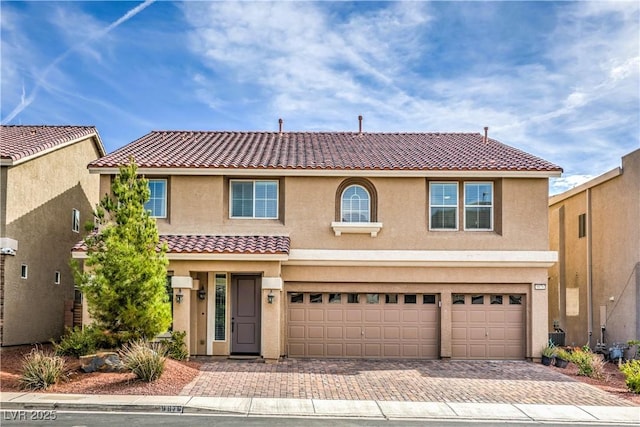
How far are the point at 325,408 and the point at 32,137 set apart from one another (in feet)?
48.6

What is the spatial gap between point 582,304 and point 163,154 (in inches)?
608

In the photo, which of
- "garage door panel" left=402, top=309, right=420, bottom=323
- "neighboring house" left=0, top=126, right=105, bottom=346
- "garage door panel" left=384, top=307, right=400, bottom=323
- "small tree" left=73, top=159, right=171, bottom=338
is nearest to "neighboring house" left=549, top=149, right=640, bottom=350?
"garage door panel" left=402, top=309, right=420, bottom=323

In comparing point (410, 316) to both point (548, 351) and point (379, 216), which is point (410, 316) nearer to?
point (379, 216)

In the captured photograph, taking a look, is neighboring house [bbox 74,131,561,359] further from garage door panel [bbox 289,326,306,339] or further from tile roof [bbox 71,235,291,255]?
tile roof [bbox 71,235,291,255]

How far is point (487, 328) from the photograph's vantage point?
19531 millimetres

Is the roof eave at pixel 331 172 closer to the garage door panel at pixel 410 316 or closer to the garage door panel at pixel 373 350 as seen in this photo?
the garage door panel at pixel 410 316

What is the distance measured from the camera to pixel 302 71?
18344mm

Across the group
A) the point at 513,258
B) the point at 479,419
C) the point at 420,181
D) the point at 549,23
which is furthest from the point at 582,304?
the point at 479,419

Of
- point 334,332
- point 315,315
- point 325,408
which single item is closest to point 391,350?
point 334,332

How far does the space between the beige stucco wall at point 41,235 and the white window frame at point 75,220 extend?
7.1 inches

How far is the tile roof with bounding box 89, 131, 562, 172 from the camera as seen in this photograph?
63.6ft

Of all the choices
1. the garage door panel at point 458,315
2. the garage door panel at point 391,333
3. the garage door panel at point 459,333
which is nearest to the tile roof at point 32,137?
the garage door panel at point 391,333

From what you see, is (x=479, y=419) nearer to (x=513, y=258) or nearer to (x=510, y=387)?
(x=510, y=387)

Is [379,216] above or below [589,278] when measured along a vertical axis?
above
